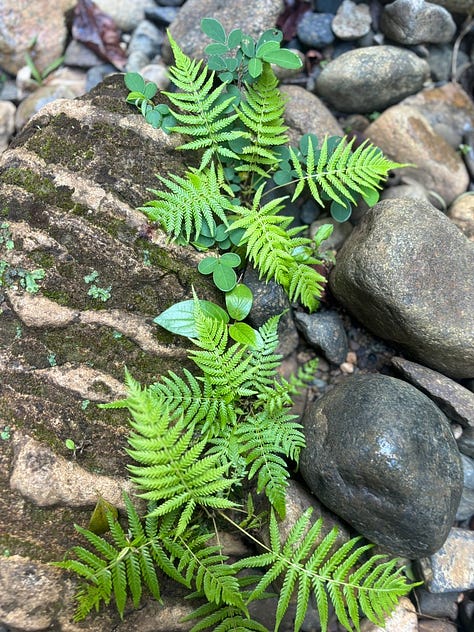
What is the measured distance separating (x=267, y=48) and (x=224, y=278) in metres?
1.56

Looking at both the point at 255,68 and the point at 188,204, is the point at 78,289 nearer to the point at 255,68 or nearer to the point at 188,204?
the point at 188,204

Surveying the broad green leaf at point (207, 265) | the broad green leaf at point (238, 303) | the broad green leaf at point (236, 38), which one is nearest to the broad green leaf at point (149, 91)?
the broad green leaf at point (236, 38)

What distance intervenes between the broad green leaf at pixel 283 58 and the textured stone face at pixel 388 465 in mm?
2143

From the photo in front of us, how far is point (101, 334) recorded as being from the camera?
321 cm

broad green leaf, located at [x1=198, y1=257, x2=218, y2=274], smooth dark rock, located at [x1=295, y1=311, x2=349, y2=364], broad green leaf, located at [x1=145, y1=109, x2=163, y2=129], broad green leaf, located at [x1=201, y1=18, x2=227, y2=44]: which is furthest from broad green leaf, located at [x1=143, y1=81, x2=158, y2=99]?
smooth dark rock, located at [x1=295, y1=311, x2=349, y2=364]

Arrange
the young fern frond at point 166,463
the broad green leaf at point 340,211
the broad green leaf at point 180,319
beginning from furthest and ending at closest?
the broad green leaf at point 340,211 → the broad green leaf at point 180,319 → the young fern frond at point 166,463

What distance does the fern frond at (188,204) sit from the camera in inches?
130

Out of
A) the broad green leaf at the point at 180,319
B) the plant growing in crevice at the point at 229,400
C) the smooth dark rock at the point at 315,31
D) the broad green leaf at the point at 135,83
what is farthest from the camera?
the smooth dark rock at the point at 315,31

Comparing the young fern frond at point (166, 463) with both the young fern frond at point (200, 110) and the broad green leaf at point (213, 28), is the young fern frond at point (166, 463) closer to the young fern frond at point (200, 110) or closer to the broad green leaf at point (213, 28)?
the young fern frond at point (200, 110)

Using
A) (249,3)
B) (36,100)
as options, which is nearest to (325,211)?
(249,3)

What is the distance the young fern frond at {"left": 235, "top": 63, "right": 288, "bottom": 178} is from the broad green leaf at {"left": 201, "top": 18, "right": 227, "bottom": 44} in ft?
1.27

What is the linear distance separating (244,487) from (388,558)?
1078 millimetres

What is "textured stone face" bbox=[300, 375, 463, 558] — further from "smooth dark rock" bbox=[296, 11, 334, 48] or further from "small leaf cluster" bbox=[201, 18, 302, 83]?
"smooth dark rock" bbox=[296, 11, 334, 48]

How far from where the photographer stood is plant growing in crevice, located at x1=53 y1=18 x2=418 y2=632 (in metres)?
2.84
